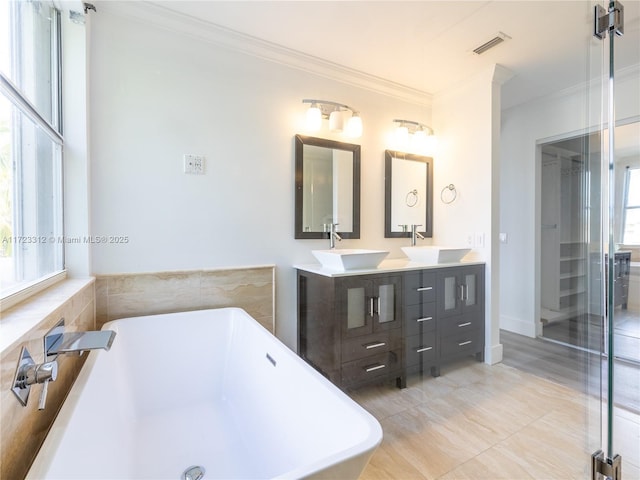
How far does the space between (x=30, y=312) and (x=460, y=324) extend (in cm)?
262

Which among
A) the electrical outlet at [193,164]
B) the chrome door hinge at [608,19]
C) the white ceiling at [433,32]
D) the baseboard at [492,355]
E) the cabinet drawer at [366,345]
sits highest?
the white ceiling at [433,32]

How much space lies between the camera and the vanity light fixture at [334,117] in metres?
2.36

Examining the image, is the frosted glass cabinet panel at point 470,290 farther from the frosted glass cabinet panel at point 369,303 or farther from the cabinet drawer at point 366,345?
the cabinet drawer at point 366,345

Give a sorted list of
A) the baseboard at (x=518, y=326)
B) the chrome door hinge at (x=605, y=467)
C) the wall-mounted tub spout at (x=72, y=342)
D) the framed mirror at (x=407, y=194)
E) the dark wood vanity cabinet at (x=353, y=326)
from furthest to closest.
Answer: the baseboard at (x=518, y=326) → the framed mirror at (x=407, y=194) → the dark wood vanity cabinet at (x=353, y=326) → the chrome door hinge at (x=605, y=467) → the wall-mounted tub spout at (x=72, y=342)

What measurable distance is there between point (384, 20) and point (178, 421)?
2710 mm

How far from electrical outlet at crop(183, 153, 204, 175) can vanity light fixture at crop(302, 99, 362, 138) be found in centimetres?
89

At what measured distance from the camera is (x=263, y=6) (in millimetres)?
1826

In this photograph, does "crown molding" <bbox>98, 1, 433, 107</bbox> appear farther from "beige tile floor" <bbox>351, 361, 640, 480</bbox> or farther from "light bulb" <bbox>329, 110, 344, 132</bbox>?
"beige tile floor" <bbox>351, 361, 640, 480</bbox>

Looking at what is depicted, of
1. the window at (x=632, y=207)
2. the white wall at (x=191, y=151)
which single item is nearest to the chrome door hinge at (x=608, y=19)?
the window at (x=632, y=207)

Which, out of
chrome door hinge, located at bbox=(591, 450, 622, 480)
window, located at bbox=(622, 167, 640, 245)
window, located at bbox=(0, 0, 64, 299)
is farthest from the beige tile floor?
window, located at bbox=(0, 0, 64, 299)

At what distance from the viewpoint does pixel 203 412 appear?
1.69 m

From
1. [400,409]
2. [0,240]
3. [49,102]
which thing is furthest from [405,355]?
[49,102]

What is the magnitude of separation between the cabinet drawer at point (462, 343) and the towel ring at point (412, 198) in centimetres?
125

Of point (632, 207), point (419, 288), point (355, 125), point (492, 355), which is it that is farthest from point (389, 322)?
point (632, 207)
